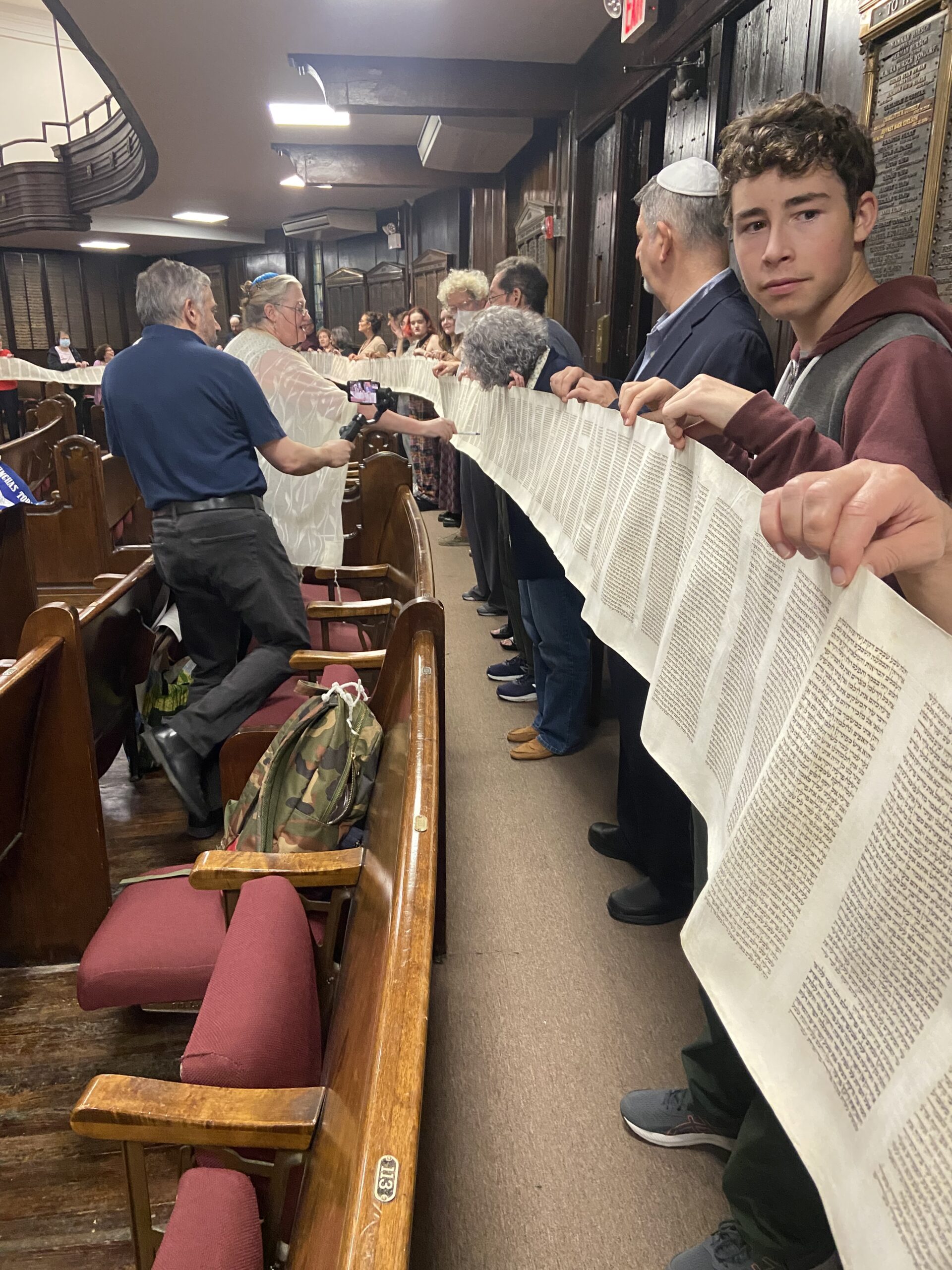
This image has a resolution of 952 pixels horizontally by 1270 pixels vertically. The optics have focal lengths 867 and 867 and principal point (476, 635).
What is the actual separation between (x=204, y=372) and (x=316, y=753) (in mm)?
1592

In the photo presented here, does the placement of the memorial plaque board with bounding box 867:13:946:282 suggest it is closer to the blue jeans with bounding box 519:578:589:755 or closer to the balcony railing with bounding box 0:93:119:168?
the blue jeans with bounding box 519:578:589:755

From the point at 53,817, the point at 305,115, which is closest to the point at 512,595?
the point at 53,817

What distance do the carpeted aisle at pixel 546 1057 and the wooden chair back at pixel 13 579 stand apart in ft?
6.19

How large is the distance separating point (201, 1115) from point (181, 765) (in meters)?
1.83

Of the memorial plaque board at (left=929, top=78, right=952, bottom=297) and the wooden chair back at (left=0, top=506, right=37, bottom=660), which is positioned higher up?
the memorial plaque board at (left=929, top=78, right=952, bottom=297)

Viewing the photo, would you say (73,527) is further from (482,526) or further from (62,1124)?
(62,1124)

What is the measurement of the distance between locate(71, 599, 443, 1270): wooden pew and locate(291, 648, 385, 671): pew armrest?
0.70 metres

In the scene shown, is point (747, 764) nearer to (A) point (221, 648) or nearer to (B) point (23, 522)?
(A) point (221, 648)

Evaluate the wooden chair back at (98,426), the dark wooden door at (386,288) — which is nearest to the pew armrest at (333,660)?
the wooden chair back at (98,426)

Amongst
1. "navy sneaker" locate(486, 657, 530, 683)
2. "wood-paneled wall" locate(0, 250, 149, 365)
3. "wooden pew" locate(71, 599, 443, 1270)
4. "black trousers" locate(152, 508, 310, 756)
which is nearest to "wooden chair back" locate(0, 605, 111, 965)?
"black trousers" locate(152, 508, 310, 756)

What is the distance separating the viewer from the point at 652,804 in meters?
2.18

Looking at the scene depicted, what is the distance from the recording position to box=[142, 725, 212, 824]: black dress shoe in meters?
2.73

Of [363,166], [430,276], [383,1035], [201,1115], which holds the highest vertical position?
[363,166]

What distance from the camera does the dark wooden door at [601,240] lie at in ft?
15.2
